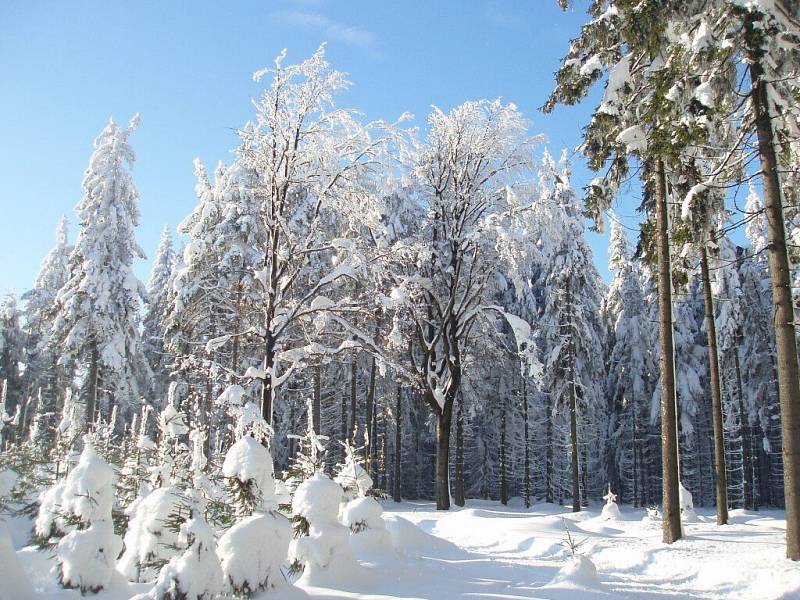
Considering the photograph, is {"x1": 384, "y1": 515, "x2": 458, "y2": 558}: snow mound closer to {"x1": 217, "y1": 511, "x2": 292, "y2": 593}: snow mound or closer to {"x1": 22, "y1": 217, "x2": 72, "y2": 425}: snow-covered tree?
{"x1": 217, "y1": 511, "x2": 292, "y2": 593}: snow mound

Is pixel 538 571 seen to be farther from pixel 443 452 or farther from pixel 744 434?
pixel 744 434

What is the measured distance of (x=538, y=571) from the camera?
9.02 m

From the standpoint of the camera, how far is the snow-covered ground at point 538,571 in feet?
22.0

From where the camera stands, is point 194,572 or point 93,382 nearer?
point 194,572

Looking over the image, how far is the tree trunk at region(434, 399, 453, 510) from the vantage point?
19812mm

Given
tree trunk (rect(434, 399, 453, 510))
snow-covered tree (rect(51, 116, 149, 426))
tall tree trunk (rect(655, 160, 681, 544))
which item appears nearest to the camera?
tall tree trunk (rect(655, 160, 681, 544))

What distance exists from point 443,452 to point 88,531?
1476 cm

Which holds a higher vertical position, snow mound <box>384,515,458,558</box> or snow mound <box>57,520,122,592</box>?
snow mound <box>57,520,122,592</box>

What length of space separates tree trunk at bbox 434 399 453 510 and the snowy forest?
3.0 inches

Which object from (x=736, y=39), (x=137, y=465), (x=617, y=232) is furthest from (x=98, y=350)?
(x=617, y=232)

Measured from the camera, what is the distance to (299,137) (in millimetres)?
13516

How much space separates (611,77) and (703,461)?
41.5 metres

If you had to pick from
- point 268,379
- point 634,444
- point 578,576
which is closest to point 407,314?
point 268,379

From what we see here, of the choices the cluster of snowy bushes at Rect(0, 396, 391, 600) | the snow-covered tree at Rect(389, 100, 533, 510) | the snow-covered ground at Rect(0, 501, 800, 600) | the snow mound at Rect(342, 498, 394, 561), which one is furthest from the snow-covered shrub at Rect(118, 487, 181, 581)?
the snow-covered tree at Rect(389, 100, 533, 510)
